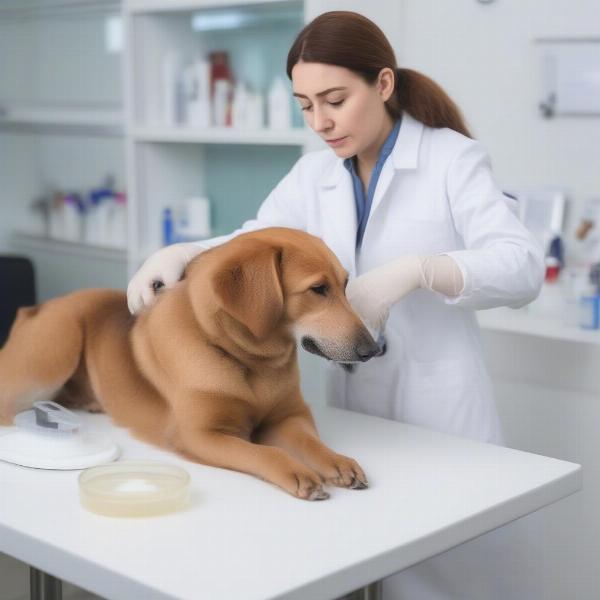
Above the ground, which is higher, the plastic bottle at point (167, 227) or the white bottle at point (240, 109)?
the white bottle at point (240, 109)

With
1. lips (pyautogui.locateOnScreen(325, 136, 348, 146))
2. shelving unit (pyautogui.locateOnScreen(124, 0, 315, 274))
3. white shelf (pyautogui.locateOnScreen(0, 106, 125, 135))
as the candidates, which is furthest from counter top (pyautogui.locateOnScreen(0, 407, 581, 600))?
white shelf (pyautogui.locateOnScreen(0, 106, 125, 135))

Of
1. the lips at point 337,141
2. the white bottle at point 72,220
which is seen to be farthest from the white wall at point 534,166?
the white bottle at point 72,220

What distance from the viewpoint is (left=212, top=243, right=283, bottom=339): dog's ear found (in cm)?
126

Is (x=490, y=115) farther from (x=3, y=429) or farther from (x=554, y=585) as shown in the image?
(x=3, y=429)

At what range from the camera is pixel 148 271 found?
157 cm

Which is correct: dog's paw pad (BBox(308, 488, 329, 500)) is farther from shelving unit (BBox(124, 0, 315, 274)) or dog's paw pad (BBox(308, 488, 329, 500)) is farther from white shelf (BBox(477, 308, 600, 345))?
shelving unit (BBox(124, 0, 315, 274))

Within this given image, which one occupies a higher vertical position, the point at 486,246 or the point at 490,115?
the point at 490,115

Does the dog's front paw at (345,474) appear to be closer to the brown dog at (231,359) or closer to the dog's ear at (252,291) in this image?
the brown dog at (231,359)

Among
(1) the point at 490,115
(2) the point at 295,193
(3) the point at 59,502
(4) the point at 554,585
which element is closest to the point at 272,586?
(3) the point at 59,502

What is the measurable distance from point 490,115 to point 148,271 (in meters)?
1.24

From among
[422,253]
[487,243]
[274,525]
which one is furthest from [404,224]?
[274,525]

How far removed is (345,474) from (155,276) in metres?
0.51

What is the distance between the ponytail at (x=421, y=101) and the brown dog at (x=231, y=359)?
0.39 meters

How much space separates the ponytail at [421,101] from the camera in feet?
5.37
